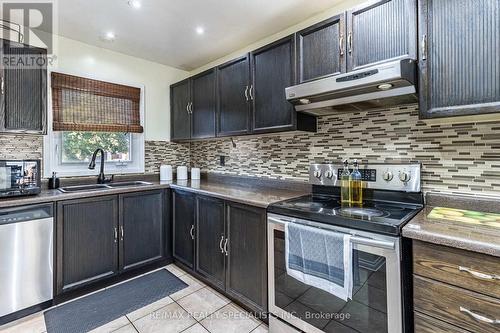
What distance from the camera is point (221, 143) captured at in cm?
310

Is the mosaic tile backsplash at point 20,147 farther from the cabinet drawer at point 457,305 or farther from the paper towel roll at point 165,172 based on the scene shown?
the cabinet drawer at point 457,305

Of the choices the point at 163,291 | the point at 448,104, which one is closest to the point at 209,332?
the point at 163,291

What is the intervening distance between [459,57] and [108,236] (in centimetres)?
277

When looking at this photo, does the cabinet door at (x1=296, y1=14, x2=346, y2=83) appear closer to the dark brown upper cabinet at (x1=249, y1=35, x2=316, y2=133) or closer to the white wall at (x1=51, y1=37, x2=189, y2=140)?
the dark brown upper cabinet at (x1=249, y1=35, x2=316, y2=133)

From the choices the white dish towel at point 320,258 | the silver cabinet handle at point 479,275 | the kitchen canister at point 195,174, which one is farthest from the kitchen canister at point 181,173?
the silver cabinet handle at point 479,275

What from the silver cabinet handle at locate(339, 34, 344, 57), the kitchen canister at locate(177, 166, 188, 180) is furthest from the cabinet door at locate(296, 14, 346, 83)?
the kitchen canister at locate(177, 166, 188, 180)

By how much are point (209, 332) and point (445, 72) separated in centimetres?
206

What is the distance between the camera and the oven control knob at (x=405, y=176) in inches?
63.3

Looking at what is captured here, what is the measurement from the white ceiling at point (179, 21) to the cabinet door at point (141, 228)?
153 centimetres

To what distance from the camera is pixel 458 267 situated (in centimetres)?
102

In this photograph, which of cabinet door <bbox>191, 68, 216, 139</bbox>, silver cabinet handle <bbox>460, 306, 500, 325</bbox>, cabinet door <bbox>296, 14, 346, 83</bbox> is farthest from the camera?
cabinet door <bbox>191, 68, 216, 139</bbox>

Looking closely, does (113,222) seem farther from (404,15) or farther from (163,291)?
(404,15)

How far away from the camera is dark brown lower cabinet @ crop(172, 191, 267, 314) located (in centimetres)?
179

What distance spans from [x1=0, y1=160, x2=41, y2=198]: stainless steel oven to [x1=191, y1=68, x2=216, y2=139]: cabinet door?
1.45m
